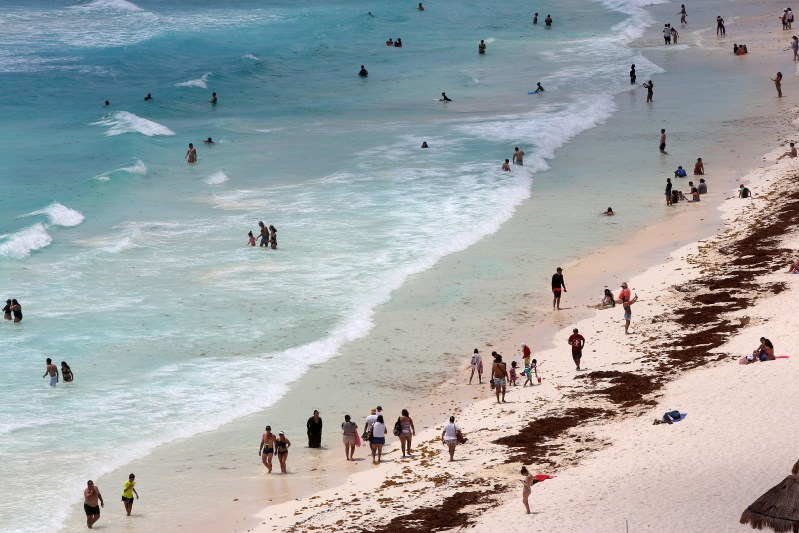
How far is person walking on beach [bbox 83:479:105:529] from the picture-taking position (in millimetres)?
20828

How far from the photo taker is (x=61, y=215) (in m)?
42.9

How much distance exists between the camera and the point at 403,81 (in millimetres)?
70062

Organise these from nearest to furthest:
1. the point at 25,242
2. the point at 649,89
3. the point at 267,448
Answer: the point at 267,448, the point at 25,242, the point at 649,89

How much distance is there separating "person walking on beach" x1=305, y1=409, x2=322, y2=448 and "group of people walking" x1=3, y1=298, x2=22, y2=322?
11256mm

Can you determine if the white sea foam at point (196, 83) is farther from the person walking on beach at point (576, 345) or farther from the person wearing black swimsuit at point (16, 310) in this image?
the person walking on beach at point (576, 345)

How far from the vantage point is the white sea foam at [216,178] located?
4750 centimetres

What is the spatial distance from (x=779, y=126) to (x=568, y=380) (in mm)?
27469

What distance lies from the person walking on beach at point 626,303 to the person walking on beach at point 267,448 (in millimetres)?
9263

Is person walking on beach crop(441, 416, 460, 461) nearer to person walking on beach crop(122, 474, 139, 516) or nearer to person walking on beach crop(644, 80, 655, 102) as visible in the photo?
person walking on beach crop(122, 474, 139, 516)

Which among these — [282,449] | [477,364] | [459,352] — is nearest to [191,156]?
[459,352]

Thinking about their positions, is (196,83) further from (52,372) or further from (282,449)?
(282,449)

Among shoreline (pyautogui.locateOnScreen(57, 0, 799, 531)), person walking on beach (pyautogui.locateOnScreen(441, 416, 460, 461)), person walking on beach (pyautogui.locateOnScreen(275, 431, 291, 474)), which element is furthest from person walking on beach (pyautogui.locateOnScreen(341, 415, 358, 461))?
person walking on beach (pyautogui.locateOnScreen(441, 416, 460, 461))

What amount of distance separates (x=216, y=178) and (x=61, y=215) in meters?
7.07

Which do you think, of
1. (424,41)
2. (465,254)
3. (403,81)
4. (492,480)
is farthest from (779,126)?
(424,41)
